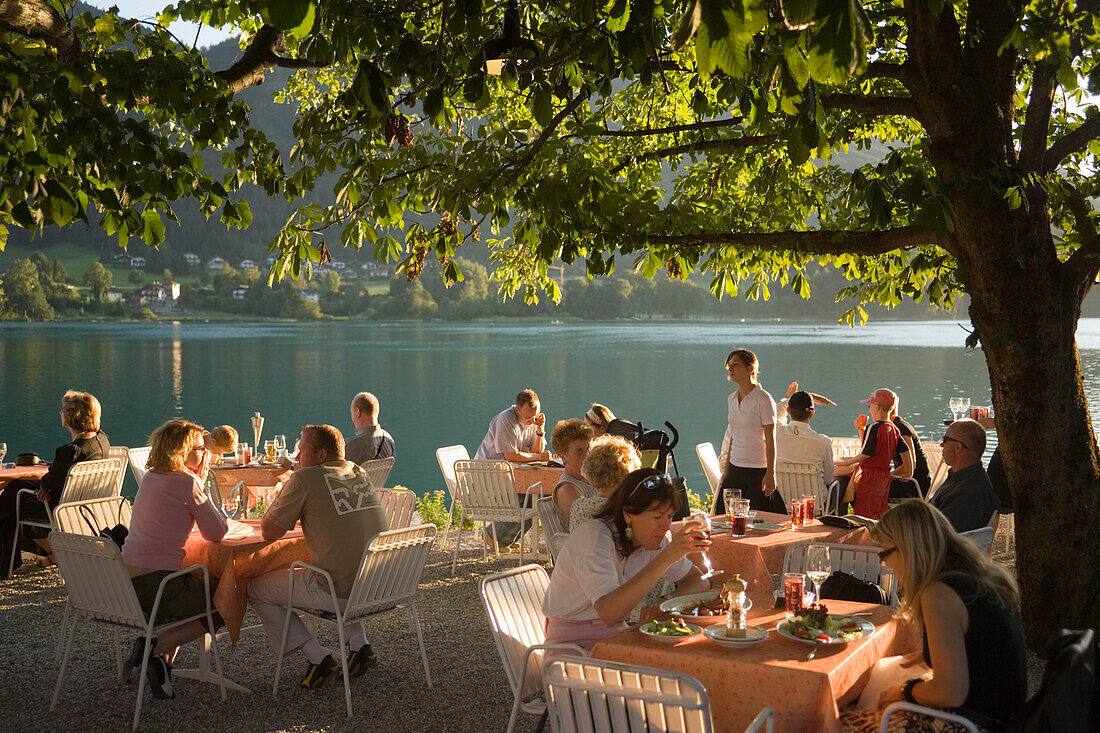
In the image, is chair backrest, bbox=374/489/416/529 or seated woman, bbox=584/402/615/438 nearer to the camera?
chair backrest, bbox=374/489/416/529

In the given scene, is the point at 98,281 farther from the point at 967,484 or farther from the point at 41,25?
the point at 967,484

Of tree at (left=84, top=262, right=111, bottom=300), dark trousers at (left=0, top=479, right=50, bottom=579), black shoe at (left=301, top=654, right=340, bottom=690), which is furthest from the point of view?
tree at (left=84, top=262, right=111, bottom=300)

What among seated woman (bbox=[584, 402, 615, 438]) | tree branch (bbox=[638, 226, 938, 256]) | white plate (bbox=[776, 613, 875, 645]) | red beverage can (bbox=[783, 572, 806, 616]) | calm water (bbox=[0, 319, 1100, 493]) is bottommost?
calm water (bbox=[0, 319, 1100, 493])

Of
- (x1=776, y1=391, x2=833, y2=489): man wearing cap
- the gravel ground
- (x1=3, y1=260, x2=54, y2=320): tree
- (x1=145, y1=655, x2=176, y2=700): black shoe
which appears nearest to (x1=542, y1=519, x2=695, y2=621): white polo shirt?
the gravel ground

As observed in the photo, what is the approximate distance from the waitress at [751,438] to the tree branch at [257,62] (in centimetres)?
386

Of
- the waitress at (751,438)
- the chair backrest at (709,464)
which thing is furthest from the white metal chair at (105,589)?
the chair backrest at (709,464)

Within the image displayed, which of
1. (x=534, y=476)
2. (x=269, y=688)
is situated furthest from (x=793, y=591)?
(x=534, y=476)

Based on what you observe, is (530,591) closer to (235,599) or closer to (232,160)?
(235,599)

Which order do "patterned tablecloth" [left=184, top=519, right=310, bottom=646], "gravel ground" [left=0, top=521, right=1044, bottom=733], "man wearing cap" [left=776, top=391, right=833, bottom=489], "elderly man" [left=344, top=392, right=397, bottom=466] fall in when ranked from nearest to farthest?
1. "gravel ground" [left=0, top=521, right=1044, bottom=733]
2. "patterned tablecloth" [left=184, top=519, right=310, bottom=646]
3. "man wearing cap" [left=776, top=391, right=833, bottom=489]
4. "elderly man" [left=344, top=392, right=397, bottom=466]

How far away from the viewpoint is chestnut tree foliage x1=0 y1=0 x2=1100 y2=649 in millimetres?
3625

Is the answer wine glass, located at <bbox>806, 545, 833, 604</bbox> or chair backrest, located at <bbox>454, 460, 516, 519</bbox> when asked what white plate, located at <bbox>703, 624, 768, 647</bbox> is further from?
chair backrest, located at <bbox>454, 460, 516, 519</bbox>

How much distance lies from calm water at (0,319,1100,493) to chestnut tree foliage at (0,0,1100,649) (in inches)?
723

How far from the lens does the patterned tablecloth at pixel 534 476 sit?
25.1ft

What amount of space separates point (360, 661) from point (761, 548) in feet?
7.58
